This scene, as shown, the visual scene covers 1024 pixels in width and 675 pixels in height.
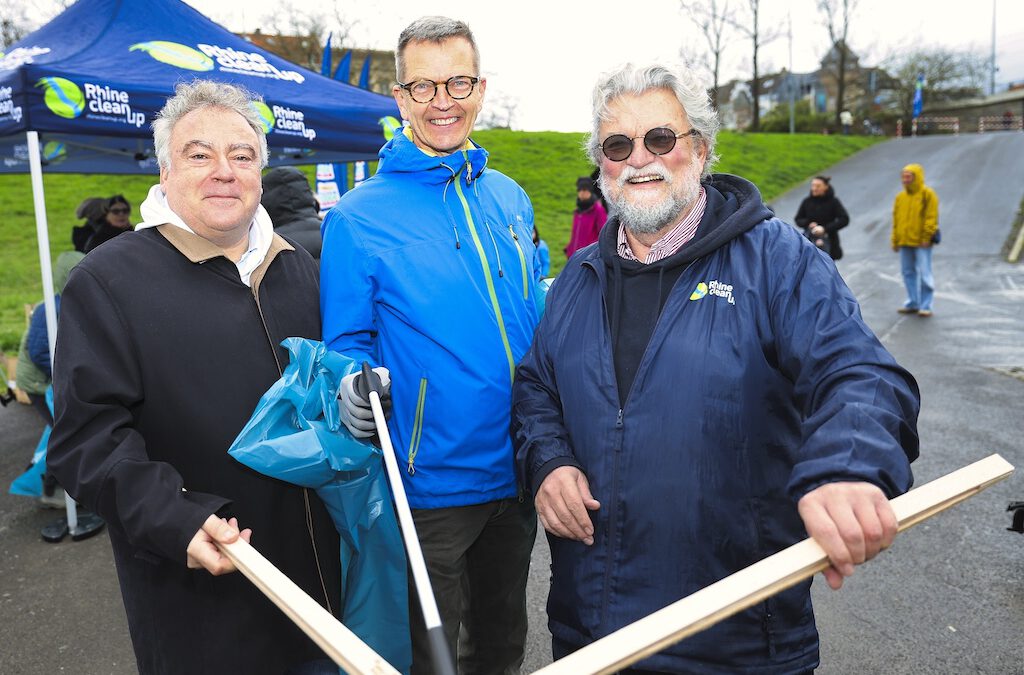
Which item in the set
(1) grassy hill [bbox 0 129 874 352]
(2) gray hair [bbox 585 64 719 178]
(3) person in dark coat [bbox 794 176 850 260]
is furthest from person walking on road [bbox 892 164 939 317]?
(2) gray hair [bbox 585 64 719 178]

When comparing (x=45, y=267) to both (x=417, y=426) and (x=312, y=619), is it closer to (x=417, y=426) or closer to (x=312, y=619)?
(x=417, y=426)

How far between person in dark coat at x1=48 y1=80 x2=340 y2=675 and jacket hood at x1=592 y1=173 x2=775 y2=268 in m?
0.93

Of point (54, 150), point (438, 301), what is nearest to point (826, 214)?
point (54, 150)

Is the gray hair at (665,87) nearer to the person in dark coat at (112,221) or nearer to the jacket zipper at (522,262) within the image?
the jacket zipper at (522,262)

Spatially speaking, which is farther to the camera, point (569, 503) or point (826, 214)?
point (826, 214)

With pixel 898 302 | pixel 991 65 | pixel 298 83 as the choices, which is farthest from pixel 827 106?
pixel 298 83

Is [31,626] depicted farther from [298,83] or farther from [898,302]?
[898,302]

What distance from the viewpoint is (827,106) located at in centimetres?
6819

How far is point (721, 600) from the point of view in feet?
4.22

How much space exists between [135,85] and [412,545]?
464cm

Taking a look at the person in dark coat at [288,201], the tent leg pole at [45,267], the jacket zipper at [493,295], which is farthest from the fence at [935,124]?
the jacket zipper at [493,295]

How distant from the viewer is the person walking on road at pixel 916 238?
1084 centimetres

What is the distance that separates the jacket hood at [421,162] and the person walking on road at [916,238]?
1017 cm

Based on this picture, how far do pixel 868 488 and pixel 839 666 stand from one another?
7.54ft
